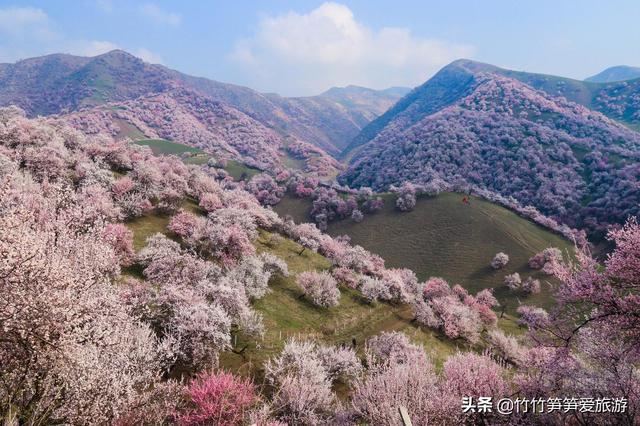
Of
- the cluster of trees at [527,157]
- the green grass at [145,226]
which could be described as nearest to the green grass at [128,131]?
the cluster of trees at [527,157]

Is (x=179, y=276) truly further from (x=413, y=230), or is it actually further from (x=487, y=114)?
(x=487, y=114)

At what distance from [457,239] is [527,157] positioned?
218 feet

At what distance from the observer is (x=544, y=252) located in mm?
67062

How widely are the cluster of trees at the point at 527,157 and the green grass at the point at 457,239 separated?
2677 cm

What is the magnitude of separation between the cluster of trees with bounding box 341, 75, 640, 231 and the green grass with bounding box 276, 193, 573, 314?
26775 millimetres

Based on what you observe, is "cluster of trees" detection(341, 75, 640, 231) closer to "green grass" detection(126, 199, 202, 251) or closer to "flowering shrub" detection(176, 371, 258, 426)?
"green grass" detection(126, 199, 202, 251)

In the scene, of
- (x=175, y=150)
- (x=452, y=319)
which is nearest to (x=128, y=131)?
(x=175, y=150)

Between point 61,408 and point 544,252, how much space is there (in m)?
77.0

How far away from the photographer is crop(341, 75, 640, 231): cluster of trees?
9894 centimetres

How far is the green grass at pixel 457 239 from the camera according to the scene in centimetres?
6562

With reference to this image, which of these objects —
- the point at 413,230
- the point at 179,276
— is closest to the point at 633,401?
the point at 179,276

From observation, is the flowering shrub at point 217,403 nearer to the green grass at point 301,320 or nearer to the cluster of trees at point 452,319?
the green grass at point 301,320

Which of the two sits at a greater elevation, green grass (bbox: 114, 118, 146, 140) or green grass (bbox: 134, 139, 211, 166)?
green grass (bbox: 114, 118, 146, 140)

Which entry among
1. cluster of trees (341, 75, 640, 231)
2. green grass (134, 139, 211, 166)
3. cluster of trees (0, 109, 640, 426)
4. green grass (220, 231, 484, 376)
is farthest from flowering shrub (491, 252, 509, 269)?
green grass (134, 139, 211, 166)
